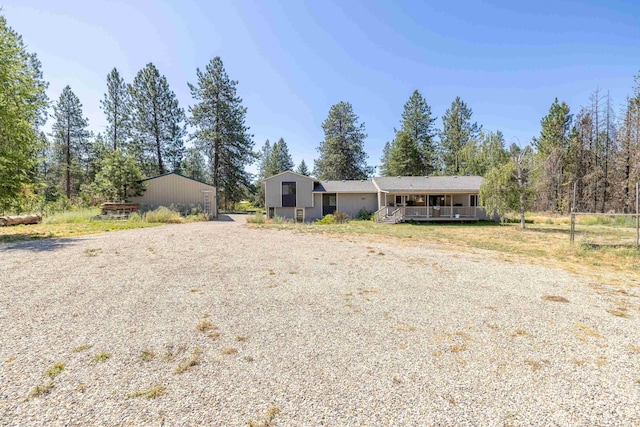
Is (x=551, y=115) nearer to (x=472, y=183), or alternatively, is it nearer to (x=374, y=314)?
(x=472, y=183)

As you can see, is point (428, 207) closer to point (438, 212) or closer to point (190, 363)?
point (438, 212)

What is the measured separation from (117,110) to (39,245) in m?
30.0

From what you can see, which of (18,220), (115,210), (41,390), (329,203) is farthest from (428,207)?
(18,220)

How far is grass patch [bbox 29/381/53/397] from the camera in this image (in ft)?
7.39

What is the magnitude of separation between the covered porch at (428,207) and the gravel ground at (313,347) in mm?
15147

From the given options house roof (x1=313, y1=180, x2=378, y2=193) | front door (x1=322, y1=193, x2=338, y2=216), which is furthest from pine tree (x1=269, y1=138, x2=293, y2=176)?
front door (x1=322, y1=193, x2=338, y2=216)

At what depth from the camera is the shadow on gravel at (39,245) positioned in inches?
311

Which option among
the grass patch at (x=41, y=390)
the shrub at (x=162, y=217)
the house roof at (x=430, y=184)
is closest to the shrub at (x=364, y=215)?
the house roof at (x=430, y=184)

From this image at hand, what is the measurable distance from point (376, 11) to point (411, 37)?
310 cm

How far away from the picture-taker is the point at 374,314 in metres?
4.11

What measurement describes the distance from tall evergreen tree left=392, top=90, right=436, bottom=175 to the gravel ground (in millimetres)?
33416

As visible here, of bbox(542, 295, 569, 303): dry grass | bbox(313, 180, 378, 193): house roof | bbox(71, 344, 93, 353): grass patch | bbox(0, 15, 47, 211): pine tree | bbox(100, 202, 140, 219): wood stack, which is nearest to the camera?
bbox(71, 344, 93, 353): grass patch

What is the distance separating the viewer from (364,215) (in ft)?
76.4

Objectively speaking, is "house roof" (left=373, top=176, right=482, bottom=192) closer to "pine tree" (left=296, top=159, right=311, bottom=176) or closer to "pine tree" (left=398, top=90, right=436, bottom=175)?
"pine tree" (left=398, top=90, right=436, bottom=175)
